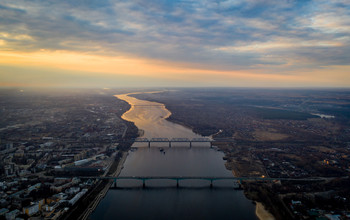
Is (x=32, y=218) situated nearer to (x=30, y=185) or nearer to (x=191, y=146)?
(x=30, y=185)

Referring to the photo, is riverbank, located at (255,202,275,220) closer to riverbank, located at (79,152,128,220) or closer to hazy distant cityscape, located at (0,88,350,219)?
hazy distant cityscape, located at (0,88,350,219)

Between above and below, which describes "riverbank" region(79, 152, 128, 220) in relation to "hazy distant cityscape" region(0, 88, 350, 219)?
below

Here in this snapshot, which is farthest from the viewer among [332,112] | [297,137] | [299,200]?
[332,112]

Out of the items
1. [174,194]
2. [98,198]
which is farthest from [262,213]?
[98,198]

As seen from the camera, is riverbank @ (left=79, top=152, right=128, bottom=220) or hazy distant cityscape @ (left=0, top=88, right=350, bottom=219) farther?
hazy distant cityscape @ (left=0, top=88, right=350, bottom=219)

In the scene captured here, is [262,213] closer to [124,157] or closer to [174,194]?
[174,194]

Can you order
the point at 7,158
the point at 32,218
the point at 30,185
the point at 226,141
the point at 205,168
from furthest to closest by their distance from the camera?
the point at 226,141, the point at 7,158, the point at 205,168, the point at 30,185, the point at 32,218

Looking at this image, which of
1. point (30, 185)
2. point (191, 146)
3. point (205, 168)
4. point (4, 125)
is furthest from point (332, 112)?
point (4, 125)

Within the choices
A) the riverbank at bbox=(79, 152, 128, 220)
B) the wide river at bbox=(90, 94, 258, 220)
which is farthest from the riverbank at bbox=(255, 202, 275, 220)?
the riverbank at bbox=(79, 152, 128, 220)
